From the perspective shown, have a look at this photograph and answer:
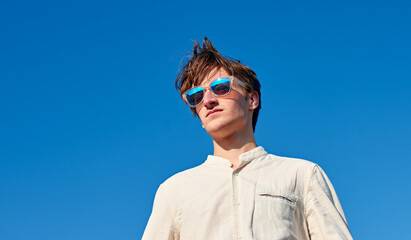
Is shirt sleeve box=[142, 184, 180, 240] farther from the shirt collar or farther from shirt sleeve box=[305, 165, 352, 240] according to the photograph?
shirt sleeve box=[305, 165, 352, 240]

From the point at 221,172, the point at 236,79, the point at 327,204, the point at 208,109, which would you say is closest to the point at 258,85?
the point at 236,79

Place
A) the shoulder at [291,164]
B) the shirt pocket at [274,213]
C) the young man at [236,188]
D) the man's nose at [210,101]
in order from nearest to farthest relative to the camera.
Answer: the shirt pocket at [274,213] < the young man at [236,188] < the shoulder at [291,164] < the man's nose at [210,101]

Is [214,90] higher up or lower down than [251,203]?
higher up

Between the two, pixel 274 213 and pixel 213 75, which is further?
pixel 213 75

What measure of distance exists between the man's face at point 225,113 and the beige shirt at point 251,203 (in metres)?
0.35

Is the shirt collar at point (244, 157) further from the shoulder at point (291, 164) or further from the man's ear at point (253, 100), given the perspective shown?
the man's ear at point (253, 100)

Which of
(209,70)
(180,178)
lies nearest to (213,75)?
(209,70)

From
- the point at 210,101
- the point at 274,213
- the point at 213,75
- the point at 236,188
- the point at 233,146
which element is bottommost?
the point at 274,213

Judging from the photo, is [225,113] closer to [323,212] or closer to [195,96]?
[195,96]

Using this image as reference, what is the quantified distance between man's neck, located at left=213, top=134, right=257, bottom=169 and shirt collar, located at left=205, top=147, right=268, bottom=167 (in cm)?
13

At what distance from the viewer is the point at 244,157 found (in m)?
5.86

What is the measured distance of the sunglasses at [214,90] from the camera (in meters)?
6.21

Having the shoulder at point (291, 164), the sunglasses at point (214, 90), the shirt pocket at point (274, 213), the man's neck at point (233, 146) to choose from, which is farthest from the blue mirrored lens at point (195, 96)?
the shirt pocket at point (274, 213)

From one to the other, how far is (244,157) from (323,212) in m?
1.05
